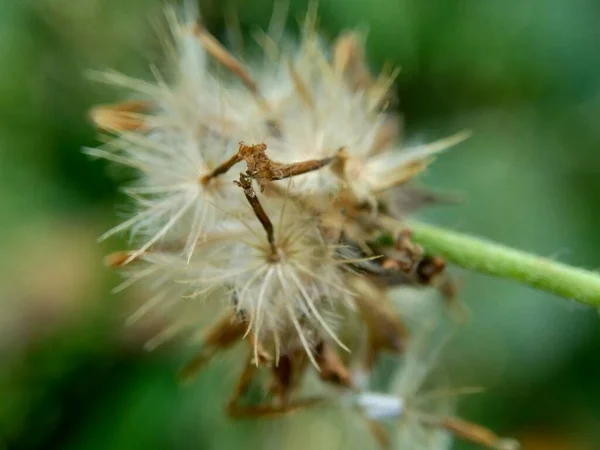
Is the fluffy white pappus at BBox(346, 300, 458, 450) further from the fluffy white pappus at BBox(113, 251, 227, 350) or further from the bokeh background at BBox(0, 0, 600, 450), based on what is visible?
the bokeh background at BBox(0, 0, 600, 450)

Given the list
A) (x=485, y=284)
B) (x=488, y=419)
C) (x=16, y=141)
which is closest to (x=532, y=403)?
(x=488, y=419)

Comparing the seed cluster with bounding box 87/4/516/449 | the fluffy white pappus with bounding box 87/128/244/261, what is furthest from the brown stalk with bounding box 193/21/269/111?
the fluffy white pappus with bounding box 87/128/244/261

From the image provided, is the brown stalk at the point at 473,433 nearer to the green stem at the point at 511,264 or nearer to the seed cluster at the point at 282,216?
the seed cluster at the point at 282,216

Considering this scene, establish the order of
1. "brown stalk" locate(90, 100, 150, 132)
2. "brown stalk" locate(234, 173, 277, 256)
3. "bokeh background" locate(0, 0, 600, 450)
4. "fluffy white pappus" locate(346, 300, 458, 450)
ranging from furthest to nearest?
"bokeh background" locate(0, 0, 600, 450)
"fluffy white pappus" locate(346, 300, 458, 450)
"brown stalk" locate(90, 100, 150, 132)
"brown stalk" locate(234, 173, 277, 256)

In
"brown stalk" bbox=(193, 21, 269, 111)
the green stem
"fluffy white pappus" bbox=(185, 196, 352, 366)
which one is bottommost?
the green stem

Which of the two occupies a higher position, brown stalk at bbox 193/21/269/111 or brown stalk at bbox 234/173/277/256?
brown stalk at bbox 193/21/269/111

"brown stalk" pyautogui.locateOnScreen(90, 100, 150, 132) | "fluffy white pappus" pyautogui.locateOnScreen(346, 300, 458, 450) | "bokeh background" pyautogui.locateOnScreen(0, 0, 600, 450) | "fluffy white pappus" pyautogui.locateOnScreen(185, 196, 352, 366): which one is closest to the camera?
"fluffy white pappus" pyautogui.locateOnScreen(185, 196, 352, 366)

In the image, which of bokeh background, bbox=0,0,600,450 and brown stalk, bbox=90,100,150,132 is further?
bokeh background, bbox=0,0,600,450
